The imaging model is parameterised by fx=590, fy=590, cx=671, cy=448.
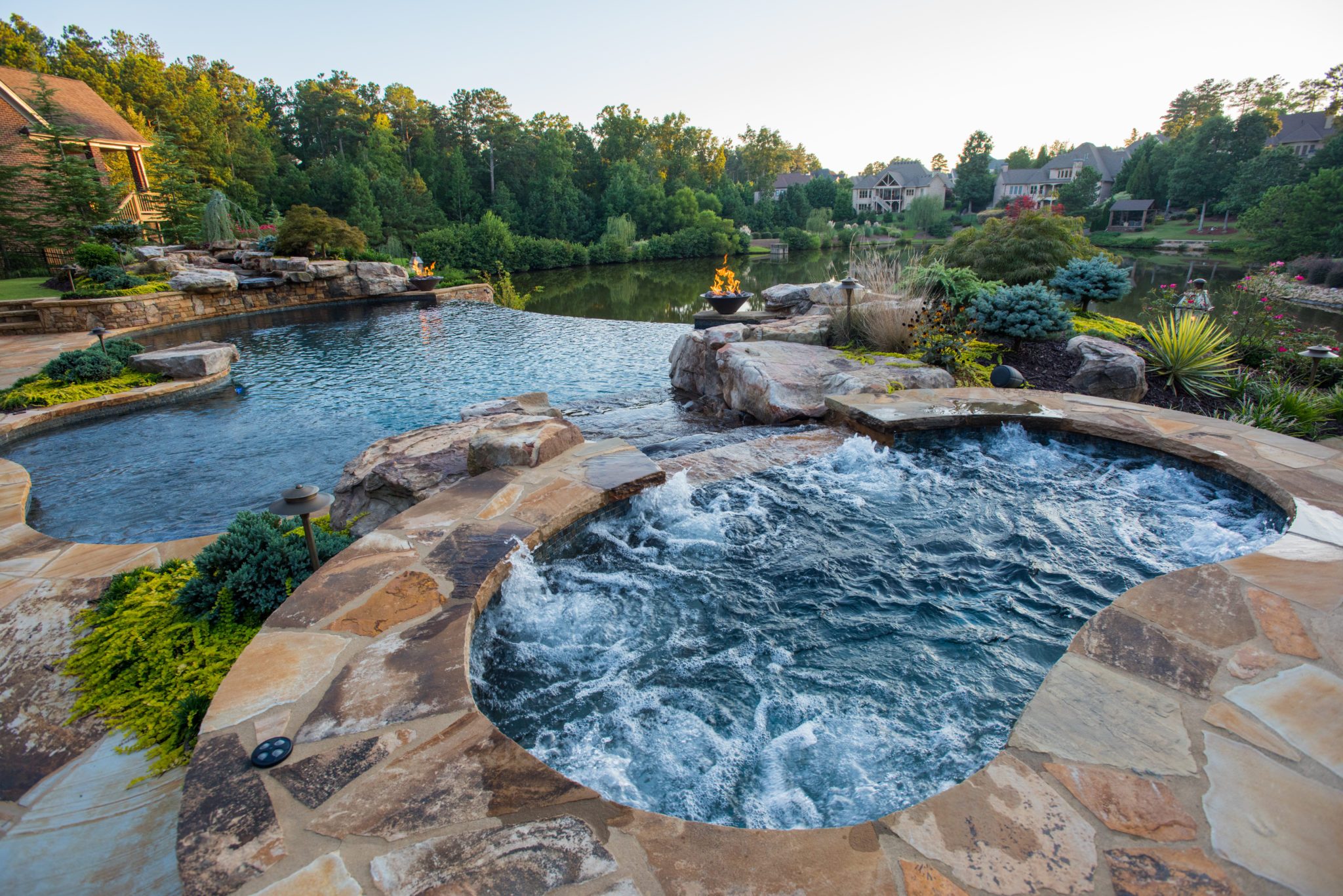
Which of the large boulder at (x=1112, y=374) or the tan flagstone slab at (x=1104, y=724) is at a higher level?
the large boulder at (x=1112, y=374)

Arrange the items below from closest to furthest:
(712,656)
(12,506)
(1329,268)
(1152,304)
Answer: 1. (712,656)
2. (12,506)
3. (1152,304)
4. (1329,268)

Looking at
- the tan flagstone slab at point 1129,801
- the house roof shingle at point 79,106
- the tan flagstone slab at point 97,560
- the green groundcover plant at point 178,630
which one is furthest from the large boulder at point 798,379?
the house roof shingle at point 79,106

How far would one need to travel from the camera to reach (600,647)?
8.16 feet

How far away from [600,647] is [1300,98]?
232 ft

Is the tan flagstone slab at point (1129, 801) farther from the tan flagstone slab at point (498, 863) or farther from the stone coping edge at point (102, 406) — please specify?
the stone coping edge at point (102, 406)

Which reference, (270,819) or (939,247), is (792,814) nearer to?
(270,819)

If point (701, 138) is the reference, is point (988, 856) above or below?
below

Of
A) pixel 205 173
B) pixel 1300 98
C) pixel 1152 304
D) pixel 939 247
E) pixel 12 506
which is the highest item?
pixel 1300 98

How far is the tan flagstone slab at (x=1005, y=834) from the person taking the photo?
1.31m

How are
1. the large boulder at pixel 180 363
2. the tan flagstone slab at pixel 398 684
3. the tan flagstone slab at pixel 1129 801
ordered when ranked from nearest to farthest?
the tan flagstone slab at pixel 1129 801, the tan flagstone slab at pixel 398 684, the large boulder at pixel 180 363

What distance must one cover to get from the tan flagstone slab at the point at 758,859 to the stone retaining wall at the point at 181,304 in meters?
13.8

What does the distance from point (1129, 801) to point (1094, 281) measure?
320 inches

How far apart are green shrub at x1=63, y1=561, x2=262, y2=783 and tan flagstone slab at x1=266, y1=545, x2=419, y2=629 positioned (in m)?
0.29

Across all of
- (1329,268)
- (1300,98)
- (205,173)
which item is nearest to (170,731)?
(1329,268)
